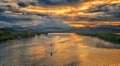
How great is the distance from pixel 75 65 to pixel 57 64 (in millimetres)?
2621

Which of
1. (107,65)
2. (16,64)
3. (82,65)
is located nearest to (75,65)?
(82,65)

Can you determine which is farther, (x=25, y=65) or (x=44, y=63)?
(x=44, y=63)

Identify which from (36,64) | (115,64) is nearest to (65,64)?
(36,64)

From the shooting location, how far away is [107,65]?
45750mm

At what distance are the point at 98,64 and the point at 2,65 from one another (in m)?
13.3

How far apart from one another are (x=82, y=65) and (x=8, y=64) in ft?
33.1

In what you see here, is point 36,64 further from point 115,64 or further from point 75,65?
point 115,64

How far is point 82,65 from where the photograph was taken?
1811 inches

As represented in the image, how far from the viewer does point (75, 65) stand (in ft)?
153

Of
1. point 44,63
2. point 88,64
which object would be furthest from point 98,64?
point 44,63

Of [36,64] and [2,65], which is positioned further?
[36,64]

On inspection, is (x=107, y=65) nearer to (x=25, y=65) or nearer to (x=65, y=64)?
(x=65, y=64)

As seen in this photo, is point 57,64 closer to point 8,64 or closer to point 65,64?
point 65,64

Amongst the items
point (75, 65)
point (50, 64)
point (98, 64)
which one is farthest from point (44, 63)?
point (98, 64)
